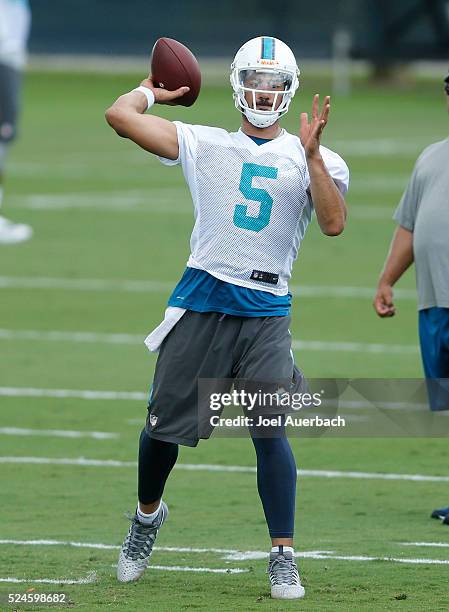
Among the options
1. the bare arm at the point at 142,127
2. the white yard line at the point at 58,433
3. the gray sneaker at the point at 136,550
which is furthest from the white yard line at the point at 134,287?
the bare arm at the point at 142,127

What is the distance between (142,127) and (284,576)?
6.28 ft

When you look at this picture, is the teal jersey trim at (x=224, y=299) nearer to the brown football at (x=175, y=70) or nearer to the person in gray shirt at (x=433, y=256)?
the brown football at (x=175, y=70)

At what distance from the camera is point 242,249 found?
707 cm

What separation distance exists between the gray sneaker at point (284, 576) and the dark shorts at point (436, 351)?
1821mm

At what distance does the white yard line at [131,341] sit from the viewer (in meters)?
13.4

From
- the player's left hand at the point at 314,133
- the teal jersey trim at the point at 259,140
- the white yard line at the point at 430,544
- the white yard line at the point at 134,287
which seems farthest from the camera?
the white yard line at the point at 134,287

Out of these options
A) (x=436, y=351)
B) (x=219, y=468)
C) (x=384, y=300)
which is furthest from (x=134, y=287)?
(x=436, y=351)

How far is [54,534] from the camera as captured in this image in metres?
8.19

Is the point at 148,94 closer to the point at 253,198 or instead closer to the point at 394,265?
the point at 253,198

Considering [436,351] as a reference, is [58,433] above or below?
below

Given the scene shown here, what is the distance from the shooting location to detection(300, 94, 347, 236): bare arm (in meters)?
6.83

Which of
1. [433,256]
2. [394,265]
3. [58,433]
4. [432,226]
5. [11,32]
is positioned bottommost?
[58,433]

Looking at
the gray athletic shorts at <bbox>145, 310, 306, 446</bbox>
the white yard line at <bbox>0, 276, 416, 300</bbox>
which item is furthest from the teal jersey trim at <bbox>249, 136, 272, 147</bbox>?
the white yard line at <bbox>0, 276, 416, 300</bbox>

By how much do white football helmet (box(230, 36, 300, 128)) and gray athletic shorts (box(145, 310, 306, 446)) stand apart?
2.79 feet
